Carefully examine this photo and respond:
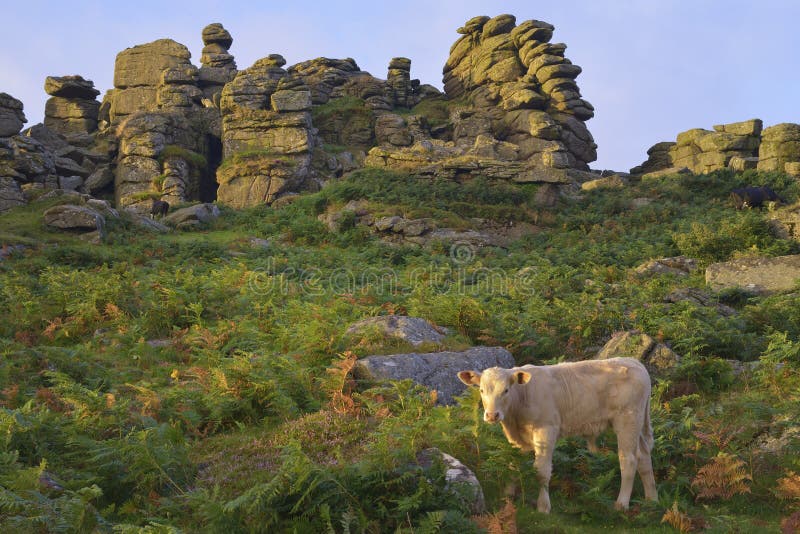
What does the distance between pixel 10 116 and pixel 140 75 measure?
21075mm

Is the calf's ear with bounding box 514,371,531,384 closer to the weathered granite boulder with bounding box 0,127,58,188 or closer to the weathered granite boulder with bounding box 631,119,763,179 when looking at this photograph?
the weathered granite boulder with bounding box 0,127,58,188

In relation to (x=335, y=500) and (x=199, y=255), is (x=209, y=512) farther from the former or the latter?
(x=199, y=255)

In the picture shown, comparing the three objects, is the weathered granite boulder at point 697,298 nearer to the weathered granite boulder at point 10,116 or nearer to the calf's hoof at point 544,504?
the calf's hoof at point 544,504

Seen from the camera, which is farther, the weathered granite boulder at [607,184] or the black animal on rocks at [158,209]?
the weathered granite boulder at [607,184]

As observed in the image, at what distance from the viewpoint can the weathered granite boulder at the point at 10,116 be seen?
1794 inches

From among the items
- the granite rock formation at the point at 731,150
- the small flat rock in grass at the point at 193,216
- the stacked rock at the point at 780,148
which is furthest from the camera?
the granite rock formation at the point at 731,150

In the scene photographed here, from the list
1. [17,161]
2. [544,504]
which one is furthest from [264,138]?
[544,504]

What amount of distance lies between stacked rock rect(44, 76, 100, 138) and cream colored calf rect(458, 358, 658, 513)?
69.8 m

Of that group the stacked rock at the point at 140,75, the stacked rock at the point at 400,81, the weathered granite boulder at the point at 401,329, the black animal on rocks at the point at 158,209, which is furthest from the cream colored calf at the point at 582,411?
the stacked rock at the point at 400,81

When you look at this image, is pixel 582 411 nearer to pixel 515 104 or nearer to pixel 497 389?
pixel 497 389

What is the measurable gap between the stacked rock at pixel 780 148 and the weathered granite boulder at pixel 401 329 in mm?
44055

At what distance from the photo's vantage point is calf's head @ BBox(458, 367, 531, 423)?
6.64 m

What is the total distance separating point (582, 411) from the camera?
735 centimetres

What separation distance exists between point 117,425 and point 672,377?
10207mm
